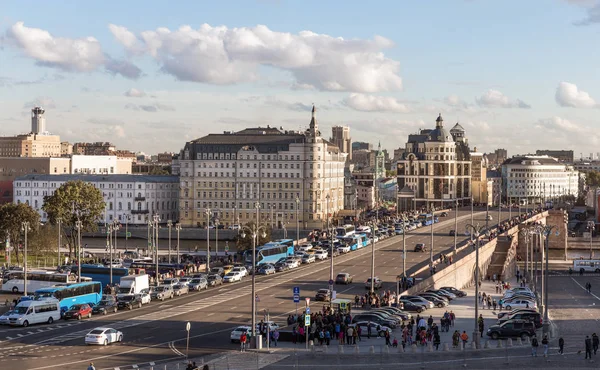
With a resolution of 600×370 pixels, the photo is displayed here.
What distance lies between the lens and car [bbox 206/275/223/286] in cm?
7734

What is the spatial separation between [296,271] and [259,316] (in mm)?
29824

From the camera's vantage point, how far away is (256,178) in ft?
525

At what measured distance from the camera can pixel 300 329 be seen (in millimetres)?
50312

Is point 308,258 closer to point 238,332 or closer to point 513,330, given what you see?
point 513,330

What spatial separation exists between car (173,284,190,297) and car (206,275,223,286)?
4743mm

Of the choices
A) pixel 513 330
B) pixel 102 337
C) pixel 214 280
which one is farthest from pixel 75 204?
pixel 513 330

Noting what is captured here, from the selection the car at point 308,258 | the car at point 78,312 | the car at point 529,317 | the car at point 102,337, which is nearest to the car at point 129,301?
the car at point 78,312

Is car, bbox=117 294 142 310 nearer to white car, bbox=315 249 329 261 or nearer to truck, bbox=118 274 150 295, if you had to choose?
truck, bbox=118 274 150 295

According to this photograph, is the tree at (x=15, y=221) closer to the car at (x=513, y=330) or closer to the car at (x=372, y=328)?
the car at (x=372, y=328)

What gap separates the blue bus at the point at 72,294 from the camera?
60312 mm

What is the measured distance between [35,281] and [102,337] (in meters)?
24.5

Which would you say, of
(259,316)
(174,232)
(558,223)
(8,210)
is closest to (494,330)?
(259,316)

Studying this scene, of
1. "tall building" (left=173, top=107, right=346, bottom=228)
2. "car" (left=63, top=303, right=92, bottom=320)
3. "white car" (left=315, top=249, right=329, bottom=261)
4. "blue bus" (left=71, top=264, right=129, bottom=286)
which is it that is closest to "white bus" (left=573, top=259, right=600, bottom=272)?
"white car" (left=315, top=249, right=329, bottom=261)

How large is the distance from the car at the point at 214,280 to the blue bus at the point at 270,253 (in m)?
13.8
